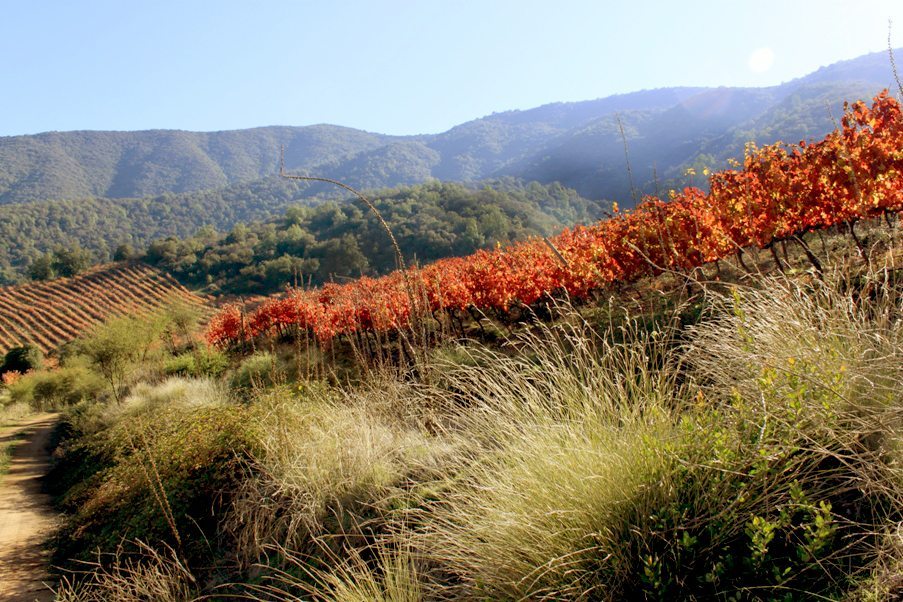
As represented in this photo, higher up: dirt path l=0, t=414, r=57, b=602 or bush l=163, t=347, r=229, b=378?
bush l=163, t=347, r=229, b=378

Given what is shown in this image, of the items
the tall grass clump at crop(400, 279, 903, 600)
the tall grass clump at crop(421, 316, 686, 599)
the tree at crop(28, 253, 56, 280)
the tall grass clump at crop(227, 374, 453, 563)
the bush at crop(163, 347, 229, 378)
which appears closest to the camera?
the tall grass clump at crop(400, 279, 903, 600)

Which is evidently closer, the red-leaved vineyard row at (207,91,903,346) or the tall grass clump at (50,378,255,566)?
the tall grass clump at (50,378,255,566)

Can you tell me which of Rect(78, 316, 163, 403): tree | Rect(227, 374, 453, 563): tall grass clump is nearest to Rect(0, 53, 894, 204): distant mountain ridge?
Rect(78, 316, 163, 403): tree

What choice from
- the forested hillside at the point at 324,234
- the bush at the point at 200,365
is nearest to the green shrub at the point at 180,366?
the bush at the point at 200,365

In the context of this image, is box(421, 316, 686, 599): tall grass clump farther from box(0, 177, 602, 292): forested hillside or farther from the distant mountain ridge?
the distant mountain ridge

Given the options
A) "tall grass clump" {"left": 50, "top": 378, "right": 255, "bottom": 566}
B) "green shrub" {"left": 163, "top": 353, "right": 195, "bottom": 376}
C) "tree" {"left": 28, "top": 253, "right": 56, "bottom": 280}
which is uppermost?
"tree" {"left": 28, "top": 253, "right": 56, "bottom": 280}

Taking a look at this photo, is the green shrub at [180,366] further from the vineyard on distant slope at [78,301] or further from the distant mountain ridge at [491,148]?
the distant mountain ridge at [491,148]

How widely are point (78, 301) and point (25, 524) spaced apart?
5010 cm

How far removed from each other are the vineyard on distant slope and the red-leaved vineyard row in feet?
135

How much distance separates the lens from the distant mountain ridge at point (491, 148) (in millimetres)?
73500

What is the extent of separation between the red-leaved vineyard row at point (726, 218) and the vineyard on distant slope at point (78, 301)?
41.1 m

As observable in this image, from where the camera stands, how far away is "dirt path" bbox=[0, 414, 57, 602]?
627 cm

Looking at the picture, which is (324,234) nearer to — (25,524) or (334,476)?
(25,524)

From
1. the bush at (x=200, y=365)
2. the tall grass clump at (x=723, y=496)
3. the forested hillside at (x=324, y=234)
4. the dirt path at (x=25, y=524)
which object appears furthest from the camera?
the forested hillside at (x=324, y=234)
